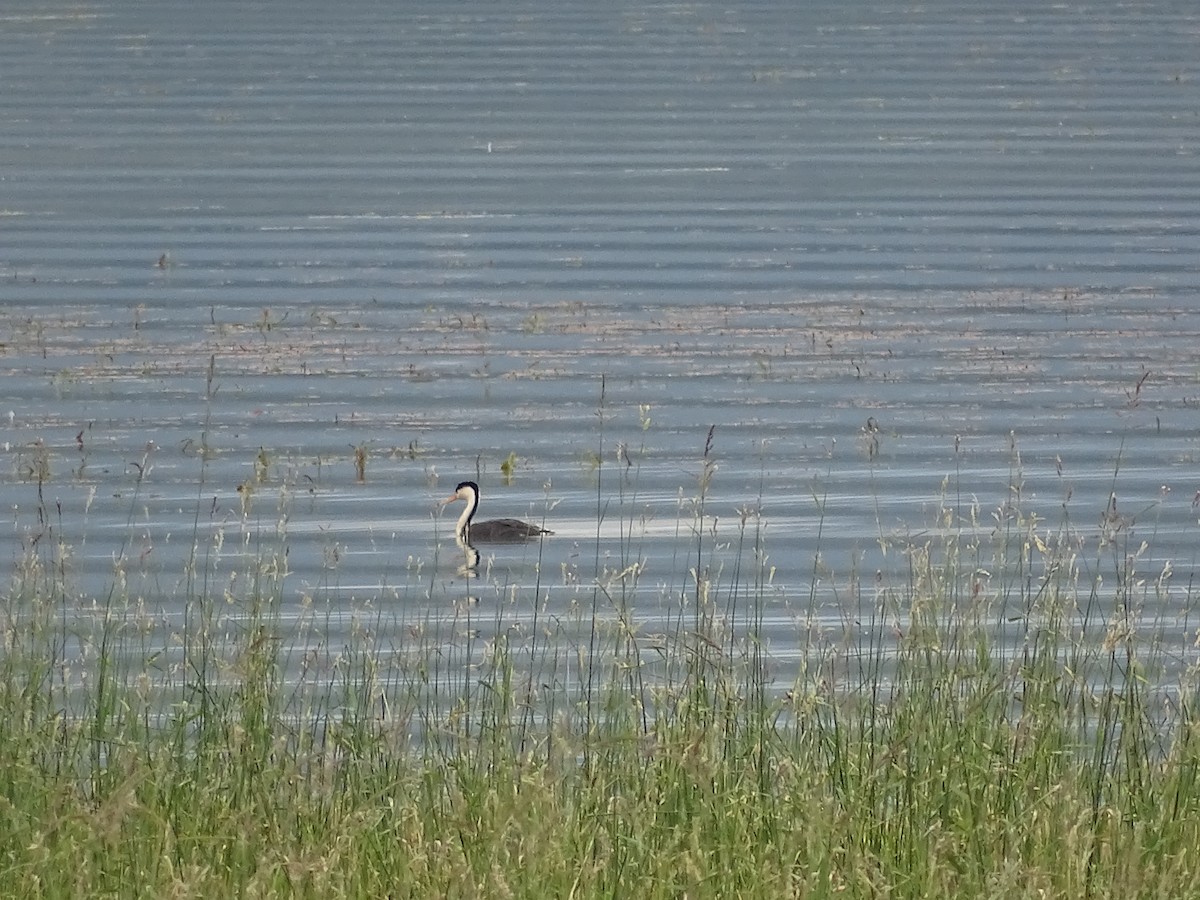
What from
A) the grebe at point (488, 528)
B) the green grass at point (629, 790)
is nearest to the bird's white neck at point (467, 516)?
the grebe at point (488, 528)

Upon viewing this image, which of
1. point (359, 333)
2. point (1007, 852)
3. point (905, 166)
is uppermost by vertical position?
point (905, 166)

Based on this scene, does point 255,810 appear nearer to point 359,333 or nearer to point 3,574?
point 3,574

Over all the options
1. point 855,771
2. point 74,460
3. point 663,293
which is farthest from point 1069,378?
point 855,771

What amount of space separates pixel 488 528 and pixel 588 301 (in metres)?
4.38

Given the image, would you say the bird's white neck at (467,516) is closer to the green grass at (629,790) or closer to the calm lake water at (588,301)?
the calm lake water at (588,301)

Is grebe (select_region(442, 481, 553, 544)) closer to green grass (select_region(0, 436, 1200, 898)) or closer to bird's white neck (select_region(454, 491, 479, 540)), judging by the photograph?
bird's white neck (select_region(454, 491, 479, 540))

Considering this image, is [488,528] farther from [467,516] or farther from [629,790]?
[629,790]

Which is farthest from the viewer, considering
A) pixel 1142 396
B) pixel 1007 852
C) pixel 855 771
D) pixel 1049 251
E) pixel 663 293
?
pixel 1049 251

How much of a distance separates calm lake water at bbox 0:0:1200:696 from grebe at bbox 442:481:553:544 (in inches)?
4.0

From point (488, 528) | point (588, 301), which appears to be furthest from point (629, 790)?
point (588, 301)

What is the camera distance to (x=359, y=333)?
1172 cm

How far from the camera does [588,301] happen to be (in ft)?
40.8

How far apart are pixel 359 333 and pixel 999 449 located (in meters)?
3.72

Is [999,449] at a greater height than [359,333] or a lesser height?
lesser
